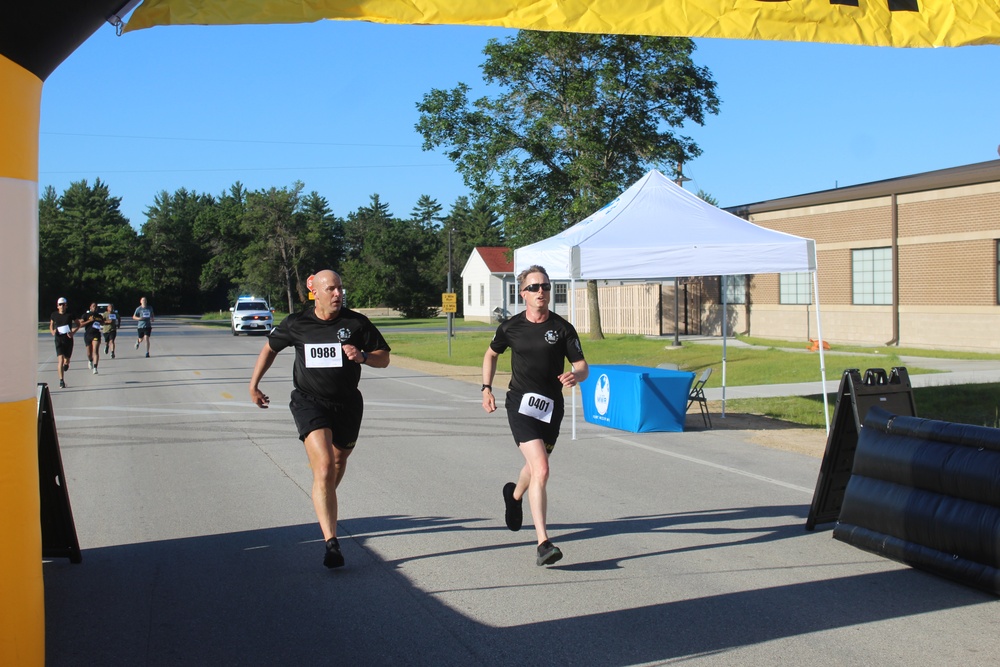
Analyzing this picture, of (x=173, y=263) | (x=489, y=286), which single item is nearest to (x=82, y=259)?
(x=173, y=263)

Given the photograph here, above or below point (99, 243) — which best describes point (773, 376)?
below

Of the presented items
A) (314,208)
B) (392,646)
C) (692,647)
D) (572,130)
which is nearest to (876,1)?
(692,647)

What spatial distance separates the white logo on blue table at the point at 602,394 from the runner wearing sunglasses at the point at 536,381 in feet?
21.9

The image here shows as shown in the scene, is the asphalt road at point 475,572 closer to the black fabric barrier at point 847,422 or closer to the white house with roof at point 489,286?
the black fabric barrier at point 847,422

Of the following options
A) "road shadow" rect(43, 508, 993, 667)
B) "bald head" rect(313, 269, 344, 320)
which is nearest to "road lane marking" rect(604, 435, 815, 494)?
"road shadow" rect(43, 508, 993, 667)

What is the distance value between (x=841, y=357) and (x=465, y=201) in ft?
334

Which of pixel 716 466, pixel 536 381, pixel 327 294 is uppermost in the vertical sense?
pixel 327 294

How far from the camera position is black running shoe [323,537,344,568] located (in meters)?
5.96

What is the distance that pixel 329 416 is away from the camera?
20.0 ft

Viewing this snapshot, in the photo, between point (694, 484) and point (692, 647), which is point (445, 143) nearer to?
point (694, 484)

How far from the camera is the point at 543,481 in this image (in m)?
6.20

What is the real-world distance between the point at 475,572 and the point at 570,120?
93.8ft

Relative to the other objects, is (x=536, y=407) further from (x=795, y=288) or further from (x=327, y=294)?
(x=795, y=288)

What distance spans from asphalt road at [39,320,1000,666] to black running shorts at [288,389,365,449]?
863mm
